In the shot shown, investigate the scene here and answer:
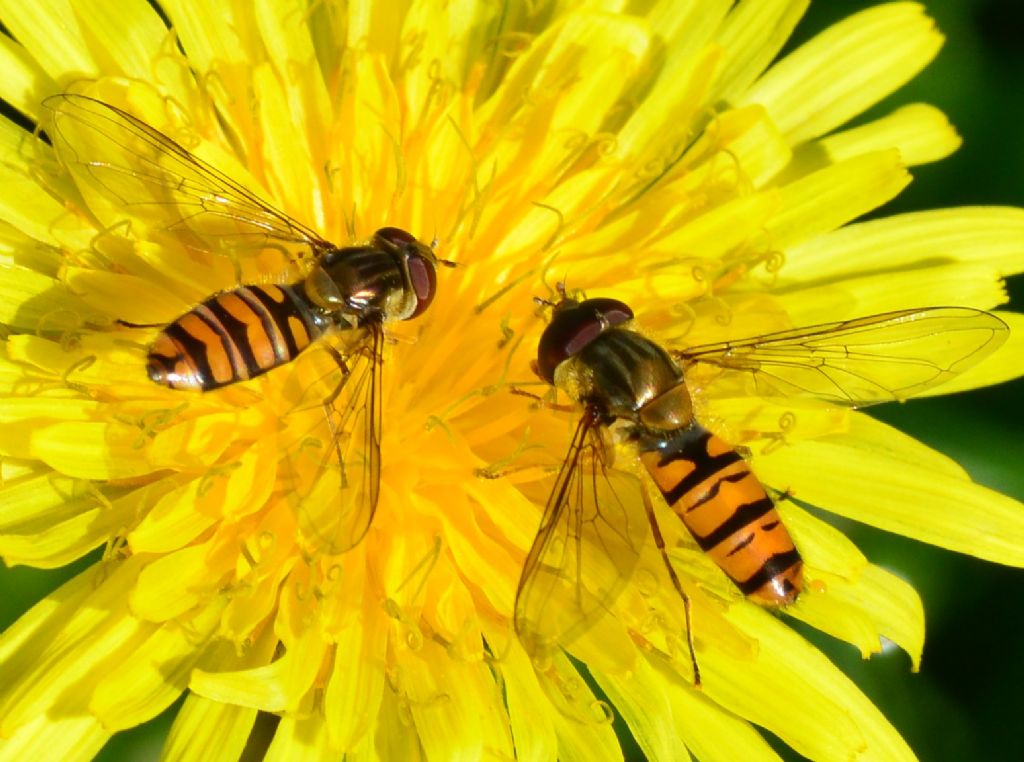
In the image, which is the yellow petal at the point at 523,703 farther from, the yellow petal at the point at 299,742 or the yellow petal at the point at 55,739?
the yellow petal at the point at 55,739

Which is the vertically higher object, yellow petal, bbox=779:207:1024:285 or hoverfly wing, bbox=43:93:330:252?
hoverfly wing, bbox=43:93:330:252

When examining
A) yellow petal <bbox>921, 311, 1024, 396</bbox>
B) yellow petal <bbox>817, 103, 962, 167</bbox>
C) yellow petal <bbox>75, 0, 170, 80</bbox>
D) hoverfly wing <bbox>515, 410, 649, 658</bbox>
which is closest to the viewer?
hoverfly wing <bbox>515, 410, 649, 658</bbox>

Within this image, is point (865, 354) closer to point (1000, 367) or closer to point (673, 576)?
point (1000, 367)

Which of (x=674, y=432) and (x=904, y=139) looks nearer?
(x=674, y=432)

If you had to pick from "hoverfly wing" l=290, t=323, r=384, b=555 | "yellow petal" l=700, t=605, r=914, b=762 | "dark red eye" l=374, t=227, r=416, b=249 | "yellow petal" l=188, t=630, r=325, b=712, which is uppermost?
"dark red eye" l=374, t=227, r=416, b=249

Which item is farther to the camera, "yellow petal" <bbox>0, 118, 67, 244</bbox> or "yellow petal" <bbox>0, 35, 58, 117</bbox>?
"yellow petal" <bbox>0, 35, 58, 117</bbox>

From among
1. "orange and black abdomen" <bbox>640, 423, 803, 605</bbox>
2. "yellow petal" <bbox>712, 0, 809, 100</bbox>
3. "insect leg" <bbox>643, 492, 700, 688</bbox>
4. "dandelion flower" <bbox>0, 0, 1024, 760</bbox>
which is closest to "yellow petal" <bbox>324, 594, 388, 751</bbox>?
"dandelion flower" <bbox>0, 0, 1024, 760</bbox>

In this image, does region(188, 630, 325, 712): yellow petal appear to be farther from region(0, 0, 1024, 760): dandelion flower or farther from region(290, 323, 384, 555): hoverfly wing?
region(290, 323, 384, 555): hoverfly wing

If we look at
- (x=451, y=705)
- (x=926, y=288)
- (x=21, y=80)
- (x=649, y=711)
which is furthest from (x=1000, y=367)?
(x=21, y=80)
